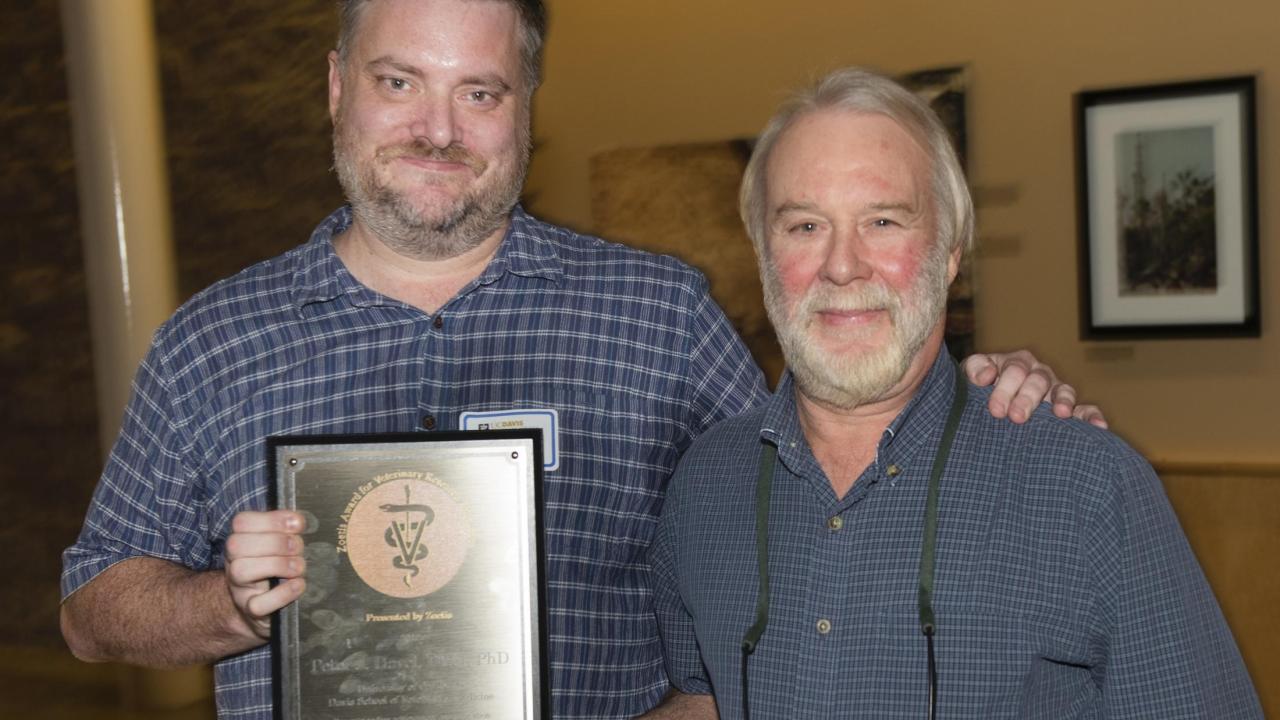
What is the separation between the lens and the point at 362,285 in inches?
74.3

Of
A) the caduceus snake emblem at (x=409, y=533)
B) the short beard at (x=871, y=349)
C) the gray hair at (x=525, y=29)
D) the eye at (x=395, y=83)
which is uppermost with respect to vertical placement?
the gray hair at (x=525, y=29)

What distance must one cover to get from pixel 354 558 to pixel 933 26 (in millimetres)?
3036

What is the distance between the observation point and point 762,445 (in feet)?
5.80

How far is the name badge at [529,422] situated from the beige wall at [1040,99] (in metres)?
1.96

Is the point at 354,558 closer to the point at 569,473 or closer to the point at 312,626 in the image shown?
Result: the point at 312,626

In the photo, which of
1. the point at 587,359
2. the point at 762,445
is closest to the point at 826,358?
the point at 762,445

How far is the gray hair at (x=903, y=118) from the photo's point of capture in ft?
5.51

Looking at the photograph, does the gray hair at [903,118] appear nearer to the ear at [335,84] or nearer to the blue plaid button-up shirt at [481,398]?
the blue plaid button-up shirt at [481,398]

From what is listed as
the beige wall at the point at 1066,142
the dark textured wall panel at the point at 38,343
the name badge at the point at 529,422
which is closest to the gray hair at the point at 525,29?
the name badge at the point at 529,422

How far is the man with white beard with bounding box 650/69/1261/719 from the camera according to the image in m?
1.48

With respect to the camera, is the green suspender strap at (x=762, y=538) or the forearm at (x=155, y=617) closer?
the green suspender strap at (x=762, y=538)

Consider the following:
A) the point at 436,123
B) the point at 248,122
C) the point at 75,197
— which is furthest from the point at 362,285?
the point at 75,197

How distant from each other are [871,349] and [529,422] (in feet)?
1.66

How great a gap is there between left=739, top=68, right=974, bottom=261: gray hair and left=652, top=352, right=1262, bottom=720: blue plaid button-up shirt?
190mm
